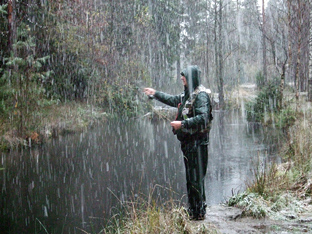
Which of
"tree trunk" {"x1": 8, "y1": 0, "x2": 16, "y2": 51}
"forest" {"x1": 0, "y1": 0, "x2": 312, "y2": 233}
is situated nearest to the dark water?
"forest" {"x1": 0, "y1": 0, "x2": 312, "y2": 233}

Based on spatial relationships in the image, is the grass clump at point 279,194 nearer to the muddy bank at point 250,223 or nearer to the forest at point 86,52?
the muddy bank at point 250,223

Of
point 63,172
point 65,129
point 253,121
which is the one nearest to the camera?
point 63,172

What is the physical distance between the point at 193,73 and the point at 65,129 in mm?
13448

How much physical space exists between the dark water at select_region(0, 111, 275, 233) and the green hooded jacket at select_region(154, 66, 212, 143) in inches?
29.3

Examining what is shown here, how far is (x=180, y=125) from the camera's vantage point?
4258 millimetres

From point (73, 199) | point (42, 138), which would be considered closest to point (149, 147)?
point (42, 138)

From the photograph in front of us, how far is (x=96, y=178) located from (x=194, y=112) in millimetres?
4397

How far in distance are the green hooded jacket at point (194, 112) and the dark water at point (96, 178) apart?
74 centimetres

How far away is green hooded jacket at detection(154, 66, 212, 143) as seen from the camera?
4.28 metres

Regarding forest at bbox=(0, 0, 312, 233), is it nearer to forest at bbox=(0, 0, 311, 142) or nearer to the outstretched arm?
forest at bbox=(0, 0, 311, 142)

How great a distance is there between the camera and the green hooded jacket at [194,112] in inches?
169

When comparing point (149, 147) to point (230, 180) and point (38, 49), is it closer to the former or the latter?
point (230, 180)

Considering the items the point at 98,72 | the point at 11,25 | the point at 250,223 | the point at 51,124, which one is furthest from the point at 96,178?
the point at 98,72

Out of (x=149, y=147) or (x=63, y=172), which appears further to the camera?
(x=149, y=147)
